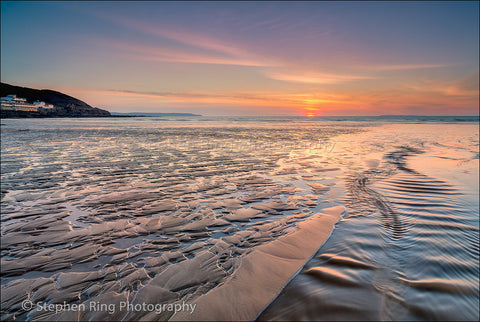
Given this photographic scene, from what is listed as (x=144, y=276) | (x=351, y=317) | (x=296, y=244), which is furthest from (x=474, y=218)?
(x=144, y=276)

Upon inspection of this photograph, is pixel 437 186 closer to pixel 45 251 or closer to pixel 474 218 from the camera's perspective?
pixel 474 218

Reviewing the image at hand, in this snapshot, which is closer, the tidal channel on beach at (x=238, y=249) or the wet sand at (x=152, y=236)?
the tidal channel on beach at (x=238, y=249)

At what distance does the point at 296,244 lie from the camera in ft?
13.5

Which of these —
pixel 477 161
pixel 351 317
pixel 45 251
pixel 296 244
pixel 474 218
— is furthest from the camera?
pixel 477 161

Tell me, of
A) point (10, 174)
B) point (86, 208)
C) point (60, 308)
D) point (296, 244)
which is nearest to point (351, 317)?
point (296, 244)

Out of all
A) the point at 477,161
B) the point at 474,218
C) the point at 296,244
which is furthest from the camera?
the point at 477,161

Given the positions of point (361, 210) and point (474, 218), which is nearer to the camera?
point (474, 218)

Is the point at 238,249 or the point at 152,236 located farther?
the point at 152,236

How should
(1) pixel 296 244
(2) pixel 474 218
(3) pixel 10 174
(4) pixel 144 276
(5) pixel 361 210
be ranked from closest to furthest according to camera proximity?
(4) pixel 144 276 → (1) pixel 296 244 → (2) pixel 474 218 → (5) pixel 361 210 → (3) pixel 10 174

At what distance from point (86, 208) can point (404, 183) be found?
951 cm

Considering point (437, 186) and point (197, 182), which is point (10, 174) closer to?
point (197, 182)

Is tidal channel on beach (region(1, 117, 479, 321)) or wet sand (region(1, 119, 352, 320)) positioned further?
wet sand (region(1, 119, 352, 320))

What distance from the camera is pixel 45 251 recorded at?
12.7ft

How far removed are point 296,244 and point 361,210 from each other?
7.91 ft
